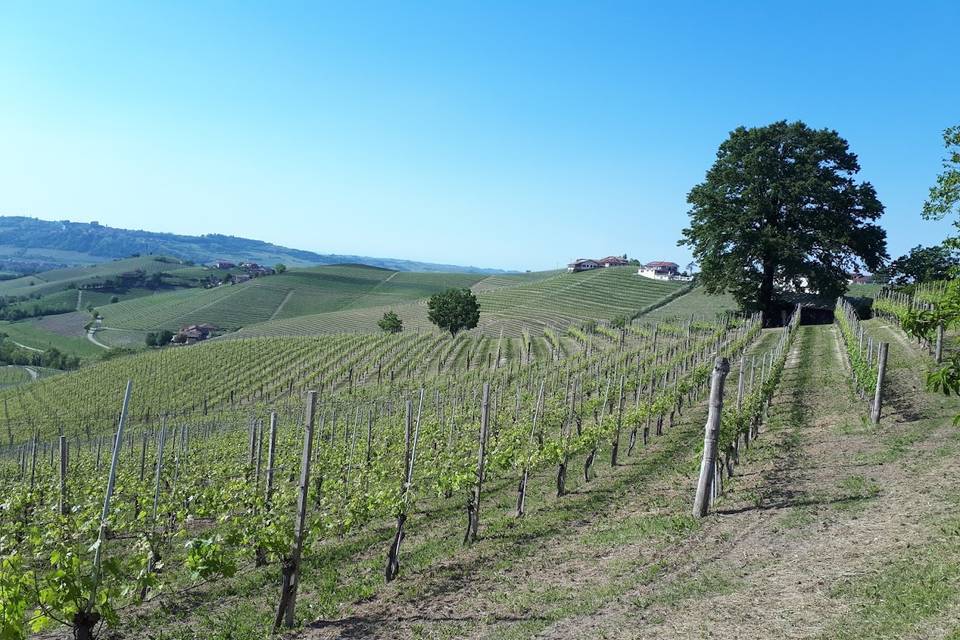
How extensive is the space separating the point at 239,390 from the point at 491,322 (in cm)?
2745

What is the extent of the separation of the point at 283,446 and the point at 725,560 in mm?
16921

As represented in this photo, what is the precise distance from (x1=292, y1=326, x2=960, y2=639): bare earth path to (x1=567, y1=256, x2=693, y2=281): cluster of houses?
251ft

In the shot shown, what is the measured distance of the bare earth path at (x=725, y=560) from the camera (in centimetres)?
687

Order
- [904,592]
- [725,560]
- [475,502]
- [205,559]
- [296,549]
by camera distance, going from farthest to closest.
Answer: [475,502], [725,560], [296,549], [205,559], [904,592]

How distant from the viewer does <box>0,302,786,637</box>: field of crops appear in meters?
8.05

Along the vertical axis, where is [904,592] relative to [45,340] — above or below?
above

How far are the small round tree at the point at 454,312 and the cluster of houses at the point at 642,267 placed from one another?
33.9 m

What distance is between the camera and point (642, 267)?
10075 centimetres

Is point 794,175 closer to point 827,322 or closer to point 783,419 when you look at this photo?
point 827,322

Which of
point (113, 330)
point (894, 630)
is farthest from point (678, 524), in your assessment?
point (113, 330)

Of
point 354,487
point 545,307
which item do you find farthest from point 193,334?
point 354,487

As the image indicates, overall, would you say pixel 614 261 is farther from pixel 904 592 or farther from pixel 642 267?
pixel 904 592

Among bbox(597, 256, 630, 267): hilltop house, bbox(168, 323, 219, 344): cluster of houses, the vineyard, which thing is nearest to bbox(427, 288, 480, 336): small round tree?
the vineyard

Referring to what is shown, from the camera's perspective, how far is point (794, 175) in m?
33.9
